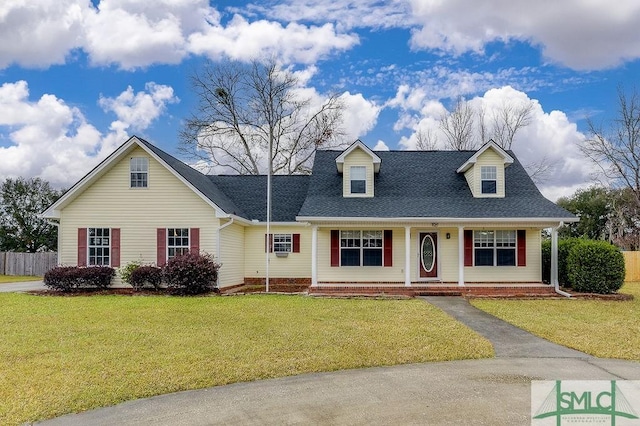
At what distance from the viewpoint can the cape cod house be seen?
1728 cm

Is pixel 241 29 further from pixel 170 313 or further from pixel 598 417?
pixel 598 417

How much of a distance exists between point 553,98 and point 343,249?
41.0 feet

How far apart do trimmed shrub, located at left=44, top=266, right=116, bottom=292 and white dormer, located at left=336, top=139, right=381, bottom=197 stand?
9.10 m

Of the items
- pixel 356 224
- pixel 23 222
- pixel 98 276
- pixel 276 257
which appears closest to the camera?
pixel 98 276

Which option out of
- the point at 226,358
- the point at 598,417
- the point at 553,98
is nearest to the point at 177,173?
the point at 226,358

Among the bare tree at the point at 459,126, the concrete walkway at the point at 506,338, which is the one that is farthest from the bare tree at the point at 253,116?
the concrete walkway at the point at 506,338

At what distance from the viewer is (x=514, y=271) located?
58.2 ft

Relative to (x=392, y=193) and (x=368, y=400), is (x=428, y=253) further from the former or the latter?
(x=368, y=400)

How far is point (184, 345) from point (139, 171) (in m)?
11.0

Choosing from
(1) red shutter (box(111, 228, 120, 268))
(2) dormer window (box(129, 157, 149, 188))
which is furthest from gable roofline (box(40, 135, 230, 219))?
(1) red shutter (box(111, 228, 120, 268))

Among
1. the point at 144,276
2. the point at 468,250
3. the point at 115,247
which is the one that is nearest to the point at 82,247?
the point at 115,247

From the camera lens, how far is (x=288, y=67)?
111 feet

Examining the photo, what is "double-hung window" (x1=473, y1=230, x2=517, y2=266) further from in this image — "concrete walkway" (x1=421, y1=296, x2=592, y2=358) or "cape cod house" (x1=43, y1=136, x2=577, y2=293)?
"concrete walkway" (x1=421, y1=296, x2=592, y2=358)

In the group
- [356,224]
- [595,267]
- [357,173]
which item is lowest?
[595,267]
